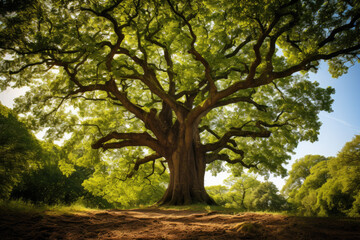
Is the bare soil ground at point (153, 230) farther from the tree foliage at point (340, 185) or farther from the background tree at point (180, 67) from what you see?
the tree foliage at point (340, 185)

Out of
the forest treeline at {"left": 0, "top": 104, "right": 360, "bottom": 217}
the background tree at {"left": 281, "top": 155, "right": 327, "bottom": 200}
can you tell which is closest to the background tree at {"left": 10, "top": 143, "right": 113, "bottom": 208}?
the forest treeline at {"left": 0, "top": 104, "right": 360, "bottom": 217}

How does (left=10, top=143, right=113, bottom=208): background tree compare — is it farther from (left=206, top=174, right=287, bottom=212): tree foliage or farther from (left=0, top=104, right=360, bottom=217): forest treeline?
(left=206, top=174, right=287, bottom=212): tree foliage

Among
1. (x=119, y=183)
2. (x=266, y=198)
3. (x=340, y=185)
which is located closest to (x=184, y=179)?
(x=119, y=183)

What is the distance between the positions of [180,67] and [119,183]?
11.5m

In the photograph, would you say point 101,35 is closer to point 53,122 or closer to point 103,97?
point 103,97

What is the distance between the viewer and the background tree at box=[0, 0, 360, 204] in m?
7.07

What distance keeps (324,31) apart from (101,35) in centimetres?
917

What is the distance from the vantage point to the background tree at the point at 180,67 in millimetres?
7074

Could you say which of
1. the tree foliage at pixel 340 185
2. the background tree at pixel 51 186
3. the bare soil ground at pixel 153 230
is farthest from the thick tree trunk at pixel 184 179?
the background tree at pixel 51 186

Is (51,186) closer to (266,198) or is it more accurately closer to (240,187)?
(240,187)

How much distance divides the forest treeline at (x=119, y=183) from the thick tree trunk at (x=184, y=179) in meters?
2.73

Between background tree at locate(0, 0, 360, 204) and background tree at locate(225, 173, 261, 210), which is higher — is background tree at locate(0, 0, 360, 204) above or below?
above

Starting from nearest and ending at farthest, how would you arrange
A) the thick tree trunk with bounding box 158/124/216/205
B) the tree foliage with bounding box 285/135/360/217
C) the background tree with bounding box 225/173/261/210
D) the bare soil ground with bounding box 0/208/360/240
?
the bare soil ground with bounding box 0/208/360/240
the thick tree trunk with bounding box 158/124/216/205
the tree foliage with bounding box 285/135/360/217
the background tree with bounding box 225/173/261/210

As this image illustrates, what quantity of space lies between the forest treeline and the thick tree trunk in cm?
273
